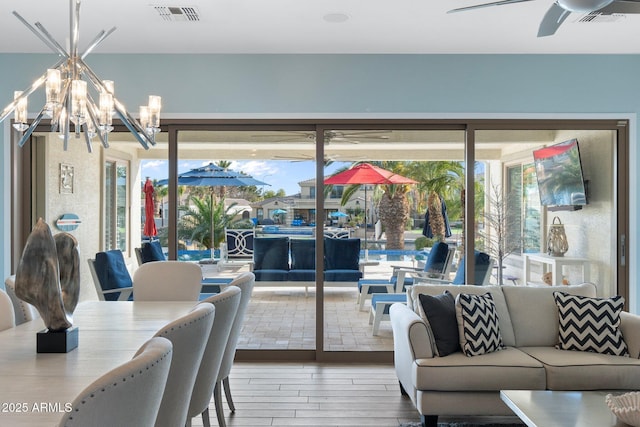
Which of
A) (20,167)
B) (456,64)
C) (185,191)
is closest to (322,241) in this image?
(185,191)

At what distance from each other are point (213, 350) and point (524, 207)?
11.1 feet

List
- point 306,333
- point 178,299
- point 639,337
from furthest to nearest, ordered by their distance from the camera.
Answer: point 306,333 < point 178,299 < point 639,337

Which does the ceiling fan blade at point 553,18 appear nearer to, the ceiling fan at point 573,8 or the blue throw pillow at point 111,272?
the ceiling fan at point 573,8

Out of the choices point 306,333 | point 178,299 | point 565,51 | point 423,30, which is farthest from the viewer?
point 306,333

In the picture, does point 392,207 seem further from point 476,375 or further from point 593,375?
point 593,375

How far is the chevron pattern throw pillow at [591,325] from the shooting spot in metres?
3.21

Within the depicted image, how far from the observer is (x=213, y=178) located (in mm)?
4633

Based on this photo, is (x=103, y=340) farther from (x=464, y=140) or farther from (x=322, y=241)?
(x=464, y=140)

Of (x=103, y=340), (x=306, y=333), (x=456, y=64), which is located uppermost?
(x=456, y=64)

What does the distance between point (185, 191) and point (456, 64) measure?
9.20 feet

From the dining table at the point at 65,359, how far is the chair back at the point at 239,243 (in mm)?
1490

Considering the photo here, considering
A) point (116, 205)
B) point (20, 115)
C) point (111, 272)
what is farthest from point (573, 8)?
point (116, 205)

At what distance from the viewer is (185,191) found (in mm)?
4617

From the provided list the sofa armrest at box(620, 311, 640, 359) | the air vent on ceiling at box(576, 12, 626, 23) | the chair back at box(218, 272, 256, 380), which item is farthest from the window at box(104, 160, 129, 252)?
the sofa armrest at box(620, 311, 640, 359)
